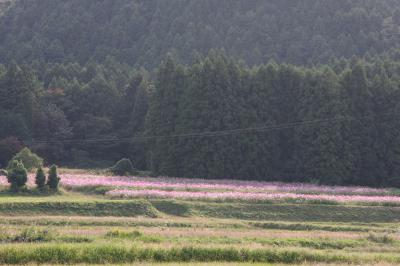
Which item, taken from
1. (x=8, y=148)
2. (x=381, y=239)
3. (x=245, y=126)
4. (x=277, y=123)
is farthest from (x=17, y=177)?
(x=277, y=123)

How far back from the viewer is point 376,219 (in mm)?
37750

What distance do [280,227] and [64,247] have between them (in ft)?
47.7

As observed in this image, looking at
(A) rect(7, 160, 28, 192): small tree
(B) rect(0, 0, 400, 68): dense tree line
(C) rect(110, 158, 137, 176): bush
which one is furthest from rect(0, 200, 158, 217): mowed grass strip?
(B) rect(0, 0, 400, 68): dense tree line

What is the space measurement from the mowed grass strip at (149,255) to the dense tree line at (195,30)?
81.2 meters

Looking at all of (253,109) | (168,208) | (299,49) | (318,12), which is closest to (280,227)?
(168,208)

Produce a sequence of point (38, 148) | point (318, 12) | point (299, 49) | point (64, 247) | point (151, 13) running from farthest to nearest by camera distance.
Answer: point (151, 13)
point (318, 12)
point (299, 49)
point (38, 148)
point (64, 247)

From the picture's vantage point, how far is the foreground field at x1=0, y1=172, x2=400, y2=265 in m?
22.6

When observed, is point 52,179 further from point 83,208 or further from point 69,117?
point 69,117

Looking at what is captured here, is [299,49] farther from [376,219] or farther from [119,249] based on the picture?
[119,249]

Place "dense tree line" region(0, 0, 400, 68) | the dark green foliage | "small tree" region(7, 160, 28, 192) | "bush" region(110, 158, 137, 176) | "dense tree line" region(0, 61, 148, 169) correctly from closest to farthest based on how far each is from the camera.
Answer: "small tree" region(7, 160, 28, 192), "bush" region(110, 158, 137, 176), the dark green foliage, "dense tree line" region(0, 61, 148, 169), "dense tree line" region(0, 0, 400, 68)

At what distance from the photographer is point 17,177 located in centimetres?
3875

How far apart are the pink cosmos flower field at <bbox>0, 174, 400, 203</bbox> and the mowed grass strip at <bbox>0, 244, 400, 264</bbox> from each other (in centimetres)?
1615

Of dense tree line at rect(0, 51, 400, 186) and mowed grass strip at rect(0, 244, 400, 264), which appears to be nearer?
mowed grass strip at rect(0, 244, 400, 264)

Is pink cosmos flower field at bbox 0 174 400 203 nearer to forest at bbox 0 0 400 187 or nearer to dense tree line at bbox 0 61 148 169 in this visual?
forest at bbox 0 0 400 187
